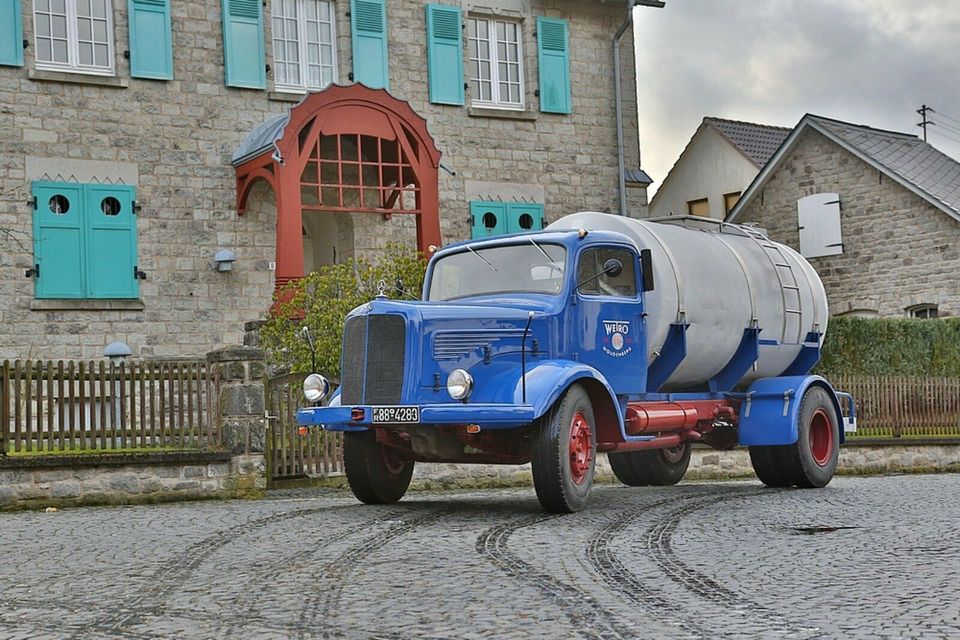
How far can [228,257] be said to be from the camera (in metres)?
21.9

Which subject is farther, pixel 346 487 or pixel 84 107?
pixel 84 107

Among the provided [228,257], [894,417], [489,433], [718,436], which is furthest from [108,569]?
[894,417]

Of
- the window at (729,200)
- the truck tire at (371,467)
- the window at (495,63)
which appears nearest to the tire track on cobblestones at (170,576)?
the truck tire at (371,467)

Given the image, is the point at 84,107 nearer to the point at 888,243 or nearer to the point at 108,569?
the point at 108,569

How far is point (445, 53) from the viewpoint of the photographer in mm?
24500

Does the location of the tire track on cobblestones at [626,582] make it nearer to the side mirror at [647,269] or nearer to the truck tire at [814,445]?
the side mirror at [647,269]

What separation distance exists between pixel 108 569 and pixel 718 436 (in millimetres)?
8257

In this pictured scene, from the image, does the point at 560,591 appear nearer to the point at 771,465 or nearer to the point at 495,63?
the point at 771,465

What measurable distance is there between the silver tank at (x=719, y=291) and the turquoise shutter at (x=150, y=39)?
1031 cm

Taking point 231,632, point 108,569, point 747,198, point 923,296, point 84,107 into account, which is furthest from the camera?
point 747,198

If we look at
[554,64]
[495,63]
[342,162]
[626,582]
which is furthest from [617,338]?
[554,64]

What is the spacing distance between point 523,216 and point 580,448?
1396cm

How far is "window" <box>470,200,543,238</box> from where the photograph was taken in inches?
968

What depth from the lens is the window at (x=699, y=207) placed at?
38031 millimetres
